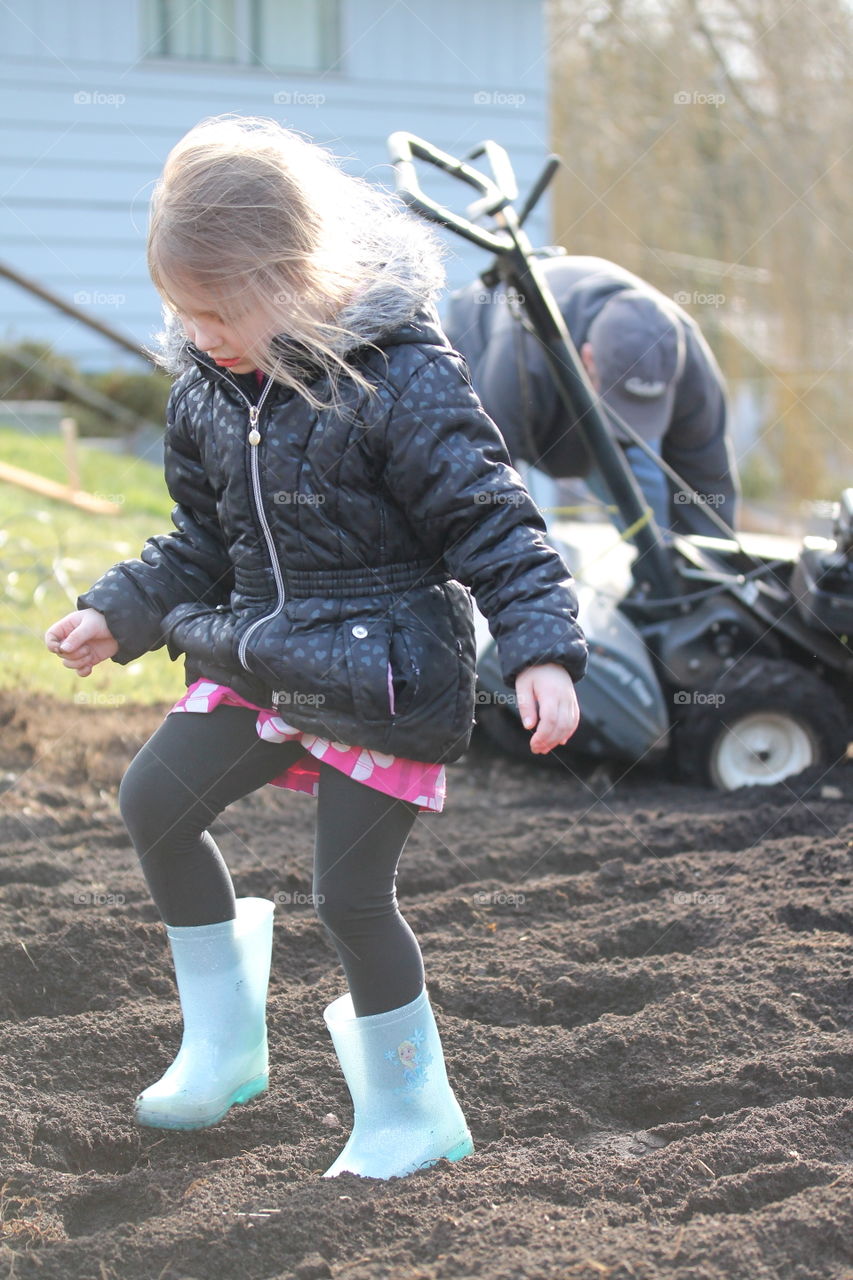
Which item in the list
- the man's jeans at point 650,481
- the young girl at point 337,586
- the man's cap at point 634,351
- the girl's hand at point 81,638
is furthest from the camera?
the man's jeans at point 650,481

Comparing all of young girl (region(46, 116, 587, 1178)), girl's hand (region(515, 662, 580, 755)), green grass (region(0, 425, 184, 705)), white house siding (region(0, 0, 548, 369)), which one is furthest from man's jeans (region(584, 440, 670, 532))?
white house siding (region(0, 0, 548, 369))

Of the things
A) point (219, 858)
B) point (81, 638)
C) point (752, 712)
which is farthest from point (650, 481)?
point (81, 638)

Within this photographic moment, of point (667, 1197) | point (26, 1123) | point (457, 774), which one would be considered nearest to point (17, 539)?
point (457, 774)

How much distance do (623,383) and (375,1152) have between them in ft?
8.97

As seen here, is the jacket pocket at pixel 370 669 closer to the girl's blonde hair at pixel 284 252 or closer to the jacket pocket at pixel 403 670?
the jacket pocket at pixel 403 670

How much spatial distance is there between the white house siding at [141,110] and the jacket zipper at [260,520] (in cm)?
830

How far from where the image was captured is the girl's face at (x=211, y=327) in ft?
6.16

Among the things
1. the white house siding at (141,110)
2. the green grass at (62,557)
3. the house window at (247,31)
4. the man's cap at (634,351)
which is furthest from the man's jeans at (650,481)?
the house window at (247,31)

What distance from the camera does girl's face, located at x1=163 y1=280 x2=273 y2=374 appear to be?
1877 millimetres

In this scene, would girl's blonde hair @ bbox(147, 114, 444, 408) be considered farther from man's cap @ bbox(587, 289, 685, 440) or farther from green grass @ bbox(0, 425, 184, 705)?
green grass @ bbox(0, 425, 184, 705)

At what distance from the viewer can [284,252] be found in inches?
73.7

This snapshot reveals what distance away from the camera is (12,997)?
8.38 feet

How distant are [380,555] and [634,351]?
2331mm

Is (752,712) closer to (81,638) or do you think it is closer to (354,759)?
(354,759)
